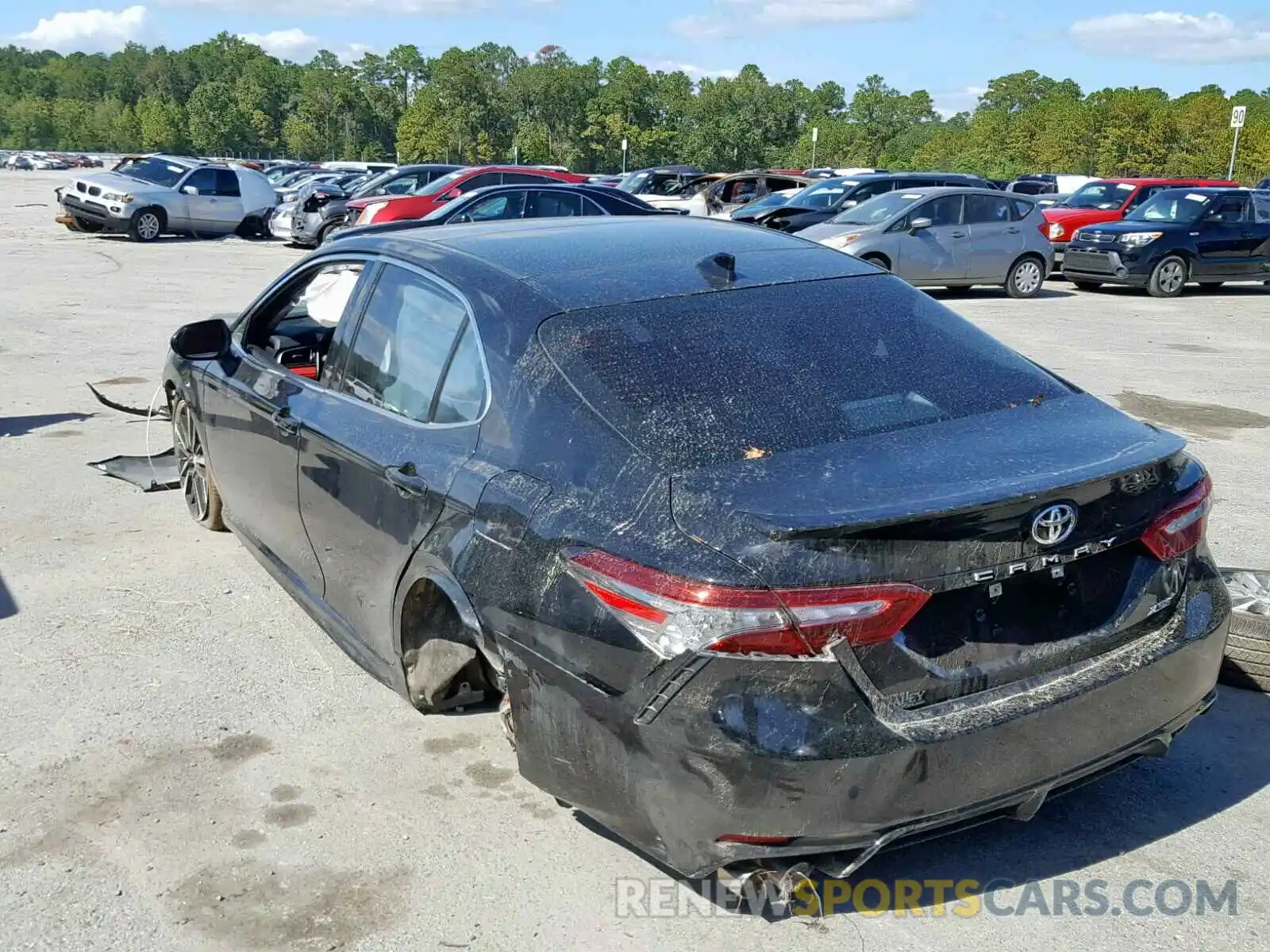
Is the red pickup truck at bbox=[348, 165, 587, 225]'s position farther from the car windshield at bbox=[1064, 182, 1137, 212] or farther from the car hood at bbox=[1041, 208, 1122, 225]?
the car windshield at bbox=[1064, 182, 1137, 212]

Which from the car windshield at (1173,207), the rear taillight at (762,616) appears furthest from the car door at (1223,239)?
the rear taillight at (762,616)

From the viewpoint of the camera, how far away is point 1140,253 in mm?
18391

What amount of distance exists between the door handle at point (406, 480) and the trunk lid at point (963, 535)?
95 centimetres

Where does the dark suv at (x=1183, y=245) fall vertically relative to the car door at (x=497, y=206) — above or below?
below

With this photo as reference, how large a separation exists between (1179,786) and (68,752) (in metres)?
3.54

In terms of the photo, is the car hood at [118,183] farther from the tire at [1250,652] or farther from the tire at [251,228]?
the tire at [1250,652]

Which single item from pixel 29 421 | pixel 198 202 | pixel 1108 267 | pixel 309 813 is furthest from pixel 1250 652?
pixel 198 202

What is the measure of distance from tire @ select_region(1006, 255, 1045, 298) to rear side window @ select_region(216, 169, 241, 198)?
17.8 metres

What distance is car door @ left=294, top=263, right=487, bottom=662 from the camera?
3.57 meters

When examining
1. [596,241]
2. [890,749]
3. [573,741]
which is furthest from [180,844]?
[596,241]

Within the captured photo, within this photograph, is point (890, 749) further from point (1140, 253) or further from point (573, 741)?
point (1140, 253)

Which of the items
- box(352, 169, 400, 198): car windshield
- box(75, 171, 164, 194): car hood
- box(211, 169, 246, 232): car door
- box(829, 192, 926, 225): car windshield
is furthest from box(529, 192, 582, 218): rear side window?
box(211, 169, 246, 232): car door

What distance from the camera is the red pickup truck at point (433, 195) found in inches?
787

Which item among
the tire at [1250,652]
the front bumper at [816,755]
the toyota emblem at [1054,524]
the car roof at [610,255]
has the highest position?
the car roof at [610,255]
